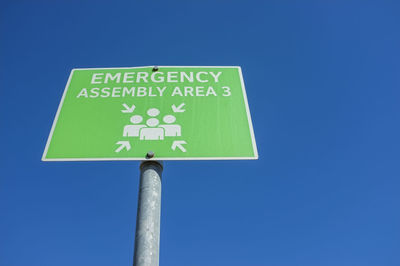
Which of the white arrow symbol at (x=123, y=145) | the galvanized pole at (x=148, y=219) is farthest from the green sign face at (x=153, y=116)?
the galvanized pole at (x=148, y=219)

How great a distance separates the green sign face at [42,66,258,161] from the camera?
1632 millimetres

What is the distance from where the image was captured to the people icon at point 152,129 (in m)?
1.69

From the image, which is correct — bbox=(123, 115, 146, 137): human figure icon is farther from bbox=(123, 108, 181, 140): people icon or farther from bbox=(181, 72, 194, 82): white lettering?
bbox=(181, 72, 194, 82): white lettering

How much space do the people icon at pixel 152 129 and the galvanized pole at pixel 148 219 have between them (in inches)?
8.8

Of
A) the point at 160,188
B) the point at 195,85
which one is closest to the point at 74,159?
the point at 160,188

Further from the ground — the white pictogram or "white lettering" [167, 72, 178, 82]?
"white lettering" [167, 72, 178, 82]

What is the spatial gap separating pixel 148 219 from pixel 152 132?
0.53m

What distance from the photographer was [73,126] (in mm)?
1808

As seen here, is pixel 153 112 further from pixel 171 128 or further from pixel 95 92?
pixel 95 92

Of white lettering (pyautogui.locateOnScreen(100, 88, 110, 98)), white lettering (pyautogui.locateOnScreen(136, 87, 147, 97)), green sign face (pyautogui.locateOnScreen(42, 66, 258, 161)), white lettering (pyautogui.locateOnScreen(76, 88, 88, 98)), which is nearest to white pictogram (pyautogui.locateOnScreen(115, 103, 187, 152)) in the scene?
green sign face (pyautogui.locateOnScreen(42, 66, 258, 161))

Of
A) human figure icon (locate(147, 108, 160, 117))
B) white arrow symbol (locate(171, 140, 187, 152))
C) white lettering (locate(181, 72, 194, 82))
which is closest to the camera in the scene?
white arrow symbol (locate(171, 140, 187, 152))

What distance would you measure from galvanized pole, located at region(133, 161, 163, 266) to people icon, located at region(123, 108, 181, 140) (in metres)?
0.22

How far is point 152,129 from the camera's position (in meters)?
1.72

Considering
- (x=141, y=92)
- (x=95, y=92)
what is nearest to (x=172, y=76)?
(x=141, y=92)
